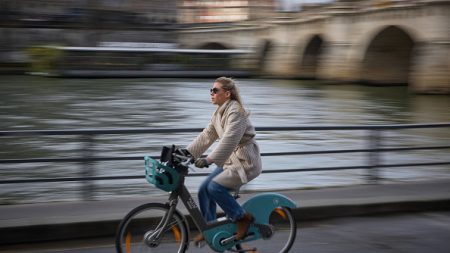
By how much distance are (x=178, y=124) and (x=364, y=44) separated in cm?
2682

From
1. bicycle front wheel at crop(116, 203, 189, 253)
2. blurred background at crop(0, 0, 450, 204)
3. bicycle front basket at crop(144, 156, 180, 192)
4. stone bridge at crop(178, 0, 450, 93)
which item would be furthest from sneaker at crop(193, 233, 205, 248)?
stone bridge at crop(178, 0, 450, 93)

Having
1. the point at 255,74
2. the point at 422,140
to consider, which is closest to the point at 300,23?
the point at 255,74

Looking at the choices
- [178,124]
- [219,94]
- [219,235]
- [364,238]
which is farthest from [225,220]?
[178,124]

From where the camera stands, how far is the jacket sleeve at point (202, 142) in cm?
512

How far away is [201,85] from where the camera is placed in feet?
134

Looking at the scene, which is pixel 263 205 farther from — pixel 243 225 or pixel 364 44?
pixel 364 44

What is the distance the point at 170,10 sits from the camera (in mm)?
60531

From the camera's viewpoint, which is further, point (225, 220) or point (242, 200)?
point (242, 200)

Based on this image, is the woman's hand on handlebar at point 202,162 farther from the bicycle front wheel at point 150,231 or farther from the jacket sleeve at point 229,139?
the bicycle front wheel at point 150,231

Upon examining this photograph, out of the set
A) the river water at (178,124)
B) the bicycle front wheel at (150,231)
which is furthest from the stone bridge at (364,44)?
the bicycle front wheel at (150,231)

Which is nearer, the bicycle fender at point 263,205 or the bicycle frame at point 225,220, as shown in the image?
the bicycle frame at point 225,220

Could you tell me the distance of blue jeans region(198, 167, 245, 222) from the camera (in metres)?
5.02

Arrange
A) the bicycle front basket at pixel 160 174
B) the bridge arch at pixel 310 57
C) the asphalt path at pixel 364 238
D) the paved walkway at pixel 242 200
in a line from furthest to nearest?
the bridge arch at pixel 310 57, the paved walkway at pixel 242 200, the asphalt path at pixel 364 238, the bicycle front basket at pixel 160 174

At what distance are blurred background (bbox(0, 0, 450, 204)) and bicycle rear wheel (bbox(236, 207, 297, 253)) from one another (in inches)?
93.6
